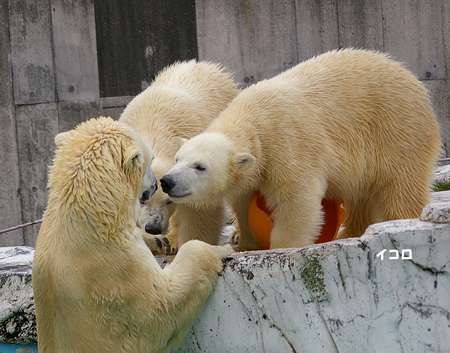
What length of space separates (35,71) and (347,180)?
5.26 m

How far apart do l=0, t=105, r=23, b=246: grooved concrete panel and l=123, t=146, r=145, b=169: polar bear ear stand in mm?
5217

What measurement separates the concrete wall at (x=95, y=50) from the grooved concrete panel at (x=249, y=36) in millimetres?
13

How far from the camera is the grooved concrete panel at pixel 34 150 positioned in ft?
24.9

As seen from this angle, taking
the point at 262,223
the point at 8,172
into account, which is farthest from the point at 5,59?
the point at 262,223

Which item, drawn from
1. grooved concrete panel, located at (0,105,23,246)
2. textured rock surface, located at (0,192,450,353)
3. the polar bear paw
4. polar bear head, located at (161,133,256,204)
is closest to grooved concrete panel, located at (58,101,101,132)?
grooved concrete panel, located at (0,105,23,246)

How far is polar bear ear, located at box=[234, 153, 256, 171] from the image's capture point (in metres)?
3.26

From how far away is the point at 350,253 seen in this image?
2.78 meters

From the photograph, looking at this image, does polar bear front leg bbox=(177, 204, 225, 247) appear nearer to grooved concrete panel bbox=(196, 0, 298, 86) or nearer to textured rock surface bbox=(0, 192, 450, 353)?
textured rock surface bbox=(0, 192, 450, 353)

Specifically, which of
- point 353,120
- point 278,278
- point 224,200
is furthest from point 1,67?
point 278,278

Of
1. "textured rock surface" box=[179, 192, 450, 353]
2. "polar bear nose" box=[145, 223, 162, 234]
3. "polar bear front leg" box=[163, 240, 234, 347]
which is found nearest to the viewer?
"textured rock surface" box=[179, 192, 450, 353]

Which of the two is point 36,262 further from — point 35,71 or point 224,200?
point 35,71

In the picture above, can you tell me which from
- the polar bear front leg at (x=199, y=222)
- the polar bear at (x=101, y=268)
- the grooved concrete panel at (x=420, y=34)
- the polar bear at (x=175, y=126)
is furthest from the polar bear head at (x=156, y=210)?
the grooved concrete panel at (x=420, y=34)

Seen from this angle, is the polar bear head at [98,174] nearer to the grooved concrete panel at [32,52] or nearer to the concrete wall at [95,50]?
the concrete wall at [95,50]

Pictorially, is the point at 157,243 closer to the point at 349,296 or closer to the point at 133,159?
the point at 133,159
